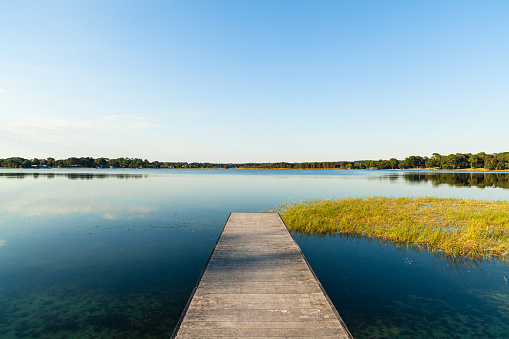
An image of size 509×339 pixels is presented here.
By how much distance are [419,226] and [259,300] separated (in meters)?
15.0

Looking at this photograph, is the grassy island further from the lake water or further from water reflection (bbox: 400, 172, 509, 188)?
water reflection (bbox: 400, 172, 509, 188)

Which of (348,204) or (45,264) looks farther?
(348,204)

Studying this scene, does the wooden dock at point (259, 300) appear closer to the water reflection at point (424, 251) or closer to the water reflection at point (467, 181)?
the water reflection at point (424, 251)

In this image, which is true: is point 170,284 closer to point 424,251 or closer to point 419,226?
point 424,251

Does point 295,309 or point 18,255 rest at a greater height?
point 295,309

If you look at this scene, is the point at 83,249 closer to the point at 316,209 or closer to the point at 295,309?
the point at 295,309

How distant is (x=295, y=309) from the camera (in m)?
5.98

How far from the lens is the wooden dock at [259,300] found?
5.19 m

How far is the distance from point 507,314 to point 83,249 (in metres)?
18.4

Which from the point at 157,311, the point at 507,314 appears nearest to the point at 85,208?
the point at 157,311

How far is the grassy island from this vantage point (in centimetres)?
1317

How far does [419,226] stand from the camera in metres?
16.6

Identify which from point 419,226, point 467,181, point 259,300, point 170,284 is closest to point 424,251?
point 419,226

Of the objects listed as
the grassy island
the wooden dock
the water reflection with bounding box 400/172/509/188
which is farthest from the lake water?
the water reflection with bounding box 400/172/509/188
